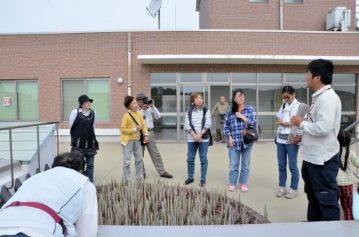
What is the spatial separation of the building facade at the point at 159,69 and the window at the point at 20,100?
1.5 inches

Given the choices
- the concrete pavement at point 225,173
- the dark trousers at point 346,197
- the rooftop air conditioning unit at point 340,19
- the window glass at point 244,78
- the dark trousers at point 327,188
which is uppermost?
the rooftop air conditioning unit at point 340,19

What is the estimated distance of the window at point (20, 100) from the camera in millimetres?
12633

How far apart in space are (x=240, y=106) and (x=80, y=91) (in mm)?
8511

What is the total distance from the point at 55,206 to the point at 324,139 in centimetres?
236

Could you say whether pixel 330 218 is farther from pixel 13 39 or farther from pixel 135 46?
pixel 13 39

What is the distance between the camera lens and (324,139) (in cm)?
310

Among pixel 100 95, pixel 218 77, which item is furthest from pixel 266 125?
pixel 100 95


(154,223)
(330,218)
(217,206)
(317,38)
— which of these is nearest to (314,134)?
(330,218)

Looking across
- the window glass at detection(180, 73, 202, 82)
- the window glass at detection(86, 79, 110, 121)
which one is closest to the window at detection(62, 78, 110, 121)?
the window glass at detection(86, 79, 110, 121)

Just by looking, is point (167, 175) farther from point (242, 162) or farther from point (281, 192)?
point (281, 192)

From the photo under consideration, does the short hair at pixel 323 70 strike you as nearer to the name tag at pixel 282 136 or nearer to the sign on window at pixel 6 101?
Answer: the name tag at pixel 282 136

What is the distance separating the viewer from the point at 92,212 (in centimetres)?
225

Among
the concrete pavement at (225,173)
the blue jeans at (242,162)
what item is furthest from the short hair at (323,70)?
the blue jeans at (242,162)

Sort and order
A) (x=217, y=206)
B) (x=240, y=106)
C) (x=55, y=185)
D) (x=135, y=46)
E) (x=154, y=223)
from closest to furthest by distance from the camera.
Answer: (x=55, y=185) → (x=154, y=223) → (x=217, y=206) → (x=240, y=106) → (x=135, y=46)
